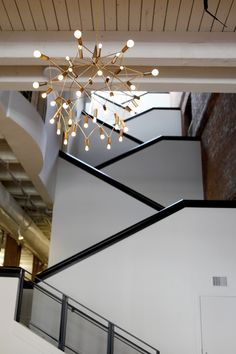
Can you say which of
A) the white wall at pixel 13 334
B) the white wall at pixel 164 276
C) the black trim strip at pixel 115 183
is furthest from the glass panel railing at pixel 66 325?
the black trim strip at pixel 115 183

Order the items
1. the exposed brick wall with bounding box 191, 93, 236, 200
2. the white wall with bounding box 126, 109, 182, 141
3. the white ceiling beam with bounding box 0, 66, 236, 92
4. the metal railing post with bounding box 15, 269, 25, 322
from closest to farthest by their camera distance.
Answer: the white ceiling beam with bounding box 0, 66, 236, 92, the metal railing post with bounding box 15, 269, 25, 322, the exposed brick wall with bounding box 191, 93, 236, 200, the white wall with bounding box 126, 109, 182, 141

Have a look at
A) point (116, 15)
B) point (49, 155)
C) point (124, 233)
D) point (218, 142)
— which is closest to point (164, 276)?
point (124, 233)

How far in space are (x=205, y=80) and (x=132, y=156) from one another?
552 cm

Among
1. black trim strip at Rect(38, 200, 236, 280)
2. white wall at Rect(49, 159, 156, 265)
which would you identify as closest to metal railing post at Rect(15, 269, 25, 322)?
black trim strip at Rect(38, 200, 236, 280)

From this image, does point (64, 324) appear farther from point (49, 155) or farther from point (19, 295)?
point (49, 155)

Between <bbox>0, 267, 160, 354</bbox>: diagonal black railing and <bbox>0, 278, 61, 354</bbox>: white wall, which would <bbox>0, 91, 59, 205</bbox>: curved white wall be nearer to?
<bbox>0, 267, 160, 354</bbox>: diagonal black railing

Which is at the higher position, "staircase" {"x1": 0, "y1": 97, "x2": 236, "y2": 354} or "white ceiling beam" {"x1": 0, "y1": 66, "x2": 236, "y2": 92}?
"white ceiling beam" {"x1": 0, "y1": 66, "x2": 236, "y2": 92}

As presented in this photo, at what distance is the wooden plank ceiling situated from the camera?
393cm

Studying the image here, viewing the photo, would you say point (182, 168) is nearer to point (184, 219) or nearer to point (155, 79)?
point (184, 219)

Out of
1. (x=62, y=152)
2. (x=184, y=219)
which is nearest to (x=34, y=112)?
(x=62, y=152)

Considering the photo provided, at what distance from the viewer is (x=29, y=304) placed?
551 cm

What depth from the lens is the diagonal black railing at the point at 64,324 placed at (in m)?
5.42

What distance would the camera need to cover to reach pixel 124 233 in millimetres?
6793

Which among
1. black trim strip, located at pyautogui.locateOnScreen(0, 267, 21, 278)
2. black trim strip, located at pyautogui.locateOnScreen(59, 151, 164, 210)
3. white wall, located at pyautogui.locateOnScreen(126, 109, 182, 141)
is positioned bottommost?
black trim strip, located at pyautogui.locateOnScreen(0, 267, 21, 278)
